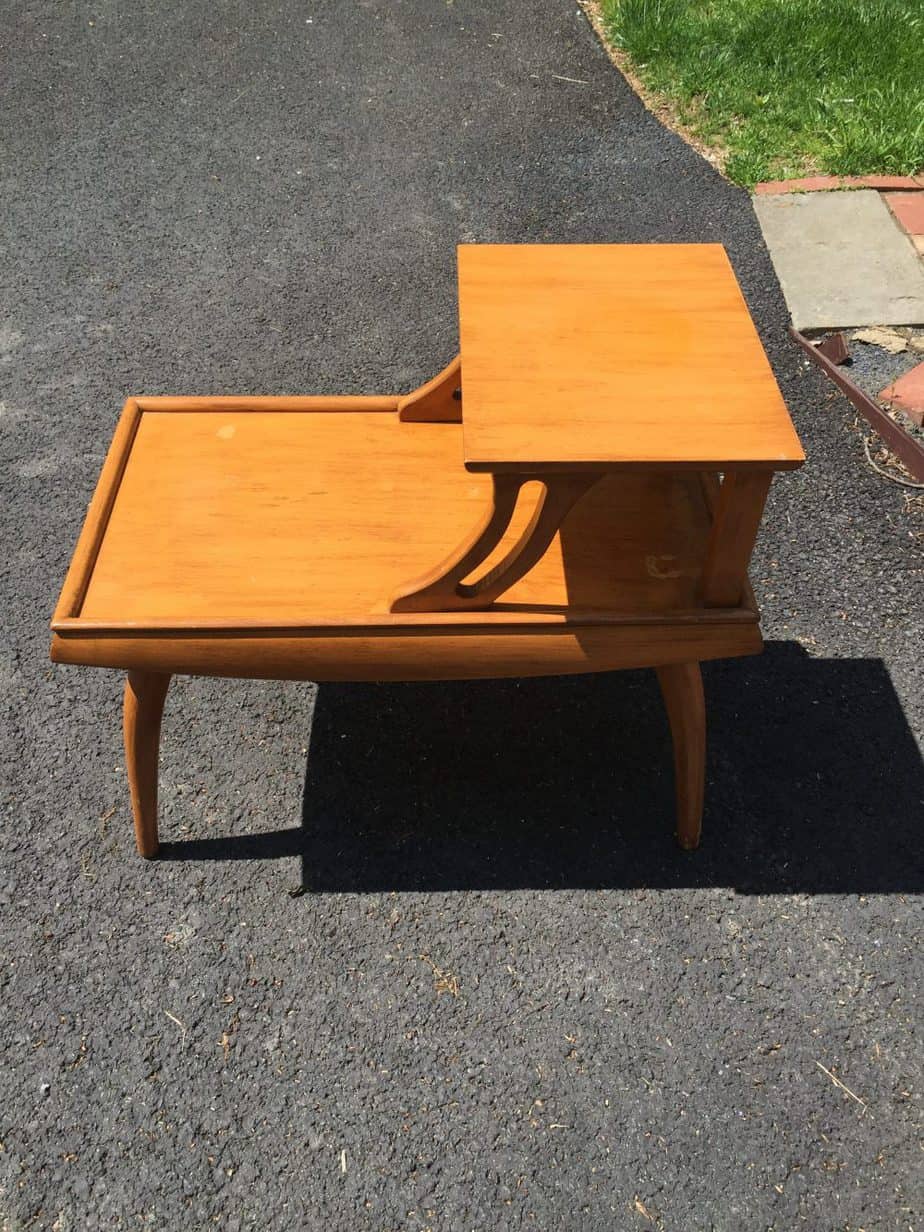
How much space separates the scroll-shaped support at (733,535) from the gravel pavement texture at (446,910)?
0.65m

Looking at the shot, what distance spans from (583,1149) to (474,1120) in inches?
8.0

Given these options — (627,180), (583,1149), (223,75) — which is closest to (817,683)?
(583,1149)

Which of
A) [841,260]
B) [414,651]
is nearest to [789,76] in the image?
[841,260]

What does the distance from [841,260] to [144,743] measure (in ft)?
10.2

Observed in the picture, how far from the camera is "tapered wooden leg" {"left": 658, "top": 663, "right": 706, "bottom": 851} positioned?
7.76 ft

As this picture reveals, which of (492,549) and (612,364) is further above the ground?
(612,364)

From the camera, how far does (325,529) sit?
94.0 inches

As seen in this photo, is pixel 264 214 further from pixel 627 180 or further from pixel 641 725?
pixel 641 725

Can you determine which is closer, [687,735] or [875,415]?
[687,735]

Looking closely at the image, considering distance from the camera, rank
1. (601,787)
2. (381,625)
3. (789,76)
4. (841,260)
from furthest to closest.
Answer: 1. (789,76)
2. (841,260)
3. (601,787)
4. (381,625)

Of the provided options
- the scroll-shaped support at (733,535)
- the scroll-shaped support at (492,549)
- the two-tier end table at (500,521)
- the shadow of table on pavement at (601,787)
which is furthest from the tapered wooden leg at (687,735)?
the scroll-shaped support at (492,549)

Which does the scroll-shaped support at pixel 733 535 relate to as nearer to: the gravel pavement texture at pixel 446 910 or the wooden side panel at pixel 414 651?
the wooden side panel at pixel 414 651

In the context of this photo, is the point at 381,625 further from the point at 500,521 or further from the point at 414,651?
the point at 500,521

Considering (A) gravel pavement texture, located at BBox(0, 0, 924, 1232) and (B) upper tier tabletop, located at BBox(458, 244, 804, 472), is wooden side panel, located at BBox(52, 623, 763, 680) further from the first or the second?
(A) gravel pavement texture, located at BBox(0, 0, 924, 1232)
